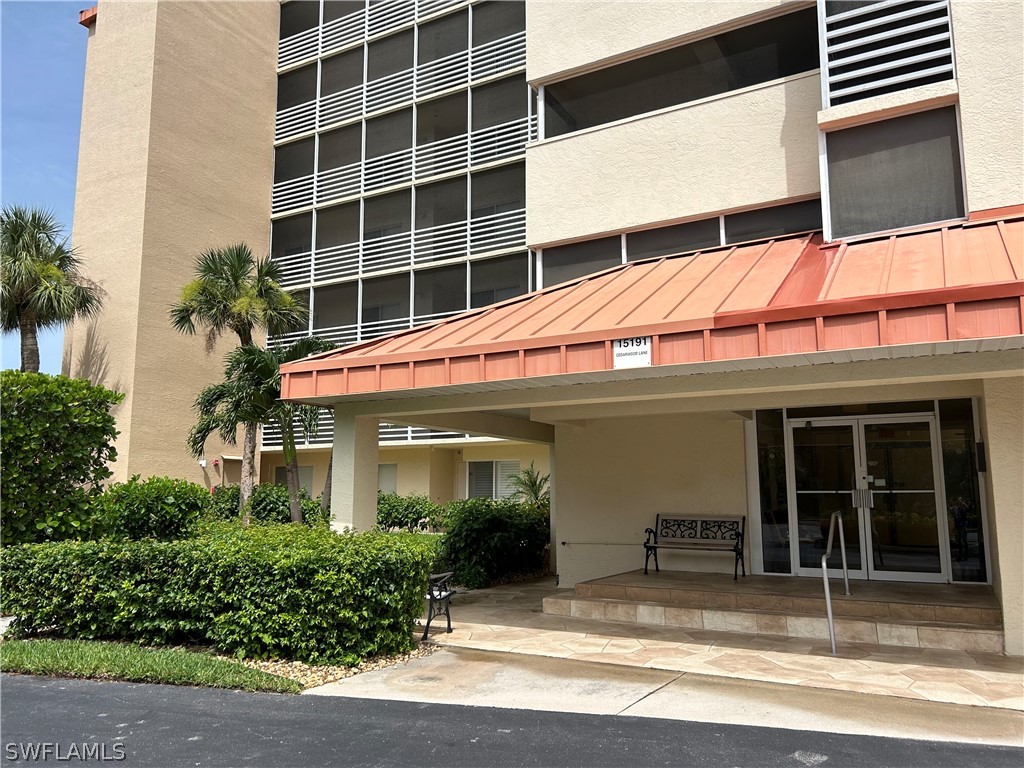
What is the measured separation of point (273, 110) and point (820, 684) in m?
26.5

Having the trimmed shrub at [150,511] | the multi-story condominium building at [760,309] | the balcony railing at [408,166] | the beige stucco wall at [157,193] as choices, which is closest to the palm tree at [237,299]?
the beige stucco wall at [157,193]

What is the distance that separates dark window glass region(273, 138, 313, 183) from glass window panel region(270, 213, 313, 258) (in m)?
1.69

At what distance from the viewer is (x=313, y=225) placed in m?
25.4

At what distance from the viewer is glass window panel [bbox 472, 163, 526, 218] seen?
71.5ft

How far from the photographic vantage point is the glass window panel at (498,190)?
2180cm

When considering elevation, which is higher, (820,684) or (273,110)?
(273,110)

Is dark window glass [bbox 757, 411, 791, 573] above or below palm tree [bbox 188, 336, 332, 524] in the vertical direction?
below

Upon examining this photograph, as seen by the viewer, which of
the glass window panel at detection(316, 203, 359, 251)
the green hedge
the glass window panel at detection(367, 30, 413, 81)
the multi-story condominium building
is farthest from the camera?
the glass window panel at detection(316, 203, 359, 251)

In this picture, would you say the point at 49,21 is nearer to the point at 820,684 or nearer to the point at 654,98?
the point at 654,98

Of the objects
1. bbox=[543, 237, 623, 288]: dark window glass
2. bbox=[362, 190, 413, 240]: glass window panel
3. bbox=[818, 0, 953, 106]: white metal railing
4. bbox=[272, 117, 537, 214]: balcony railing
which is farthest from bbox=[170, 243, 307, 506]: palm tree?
bbox=[818, 0, 953, 106]: white metal railing

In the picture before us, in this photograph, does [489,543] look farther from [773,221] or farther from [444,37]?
[444,37]

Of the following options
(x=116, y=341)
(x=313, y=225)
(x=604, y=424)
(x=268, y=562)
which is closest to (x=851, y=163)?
(x=604, y=424)

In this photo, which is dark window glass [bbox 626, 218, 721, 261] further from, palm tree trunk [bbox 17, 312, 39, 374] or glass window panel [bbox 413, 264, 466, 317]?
palm tree trunk [bbox 17, 312, 39, 374]

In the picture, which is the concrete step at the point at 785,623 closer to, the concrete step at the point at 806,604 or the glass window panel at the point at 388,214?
the concrete step at the point at 806,604
